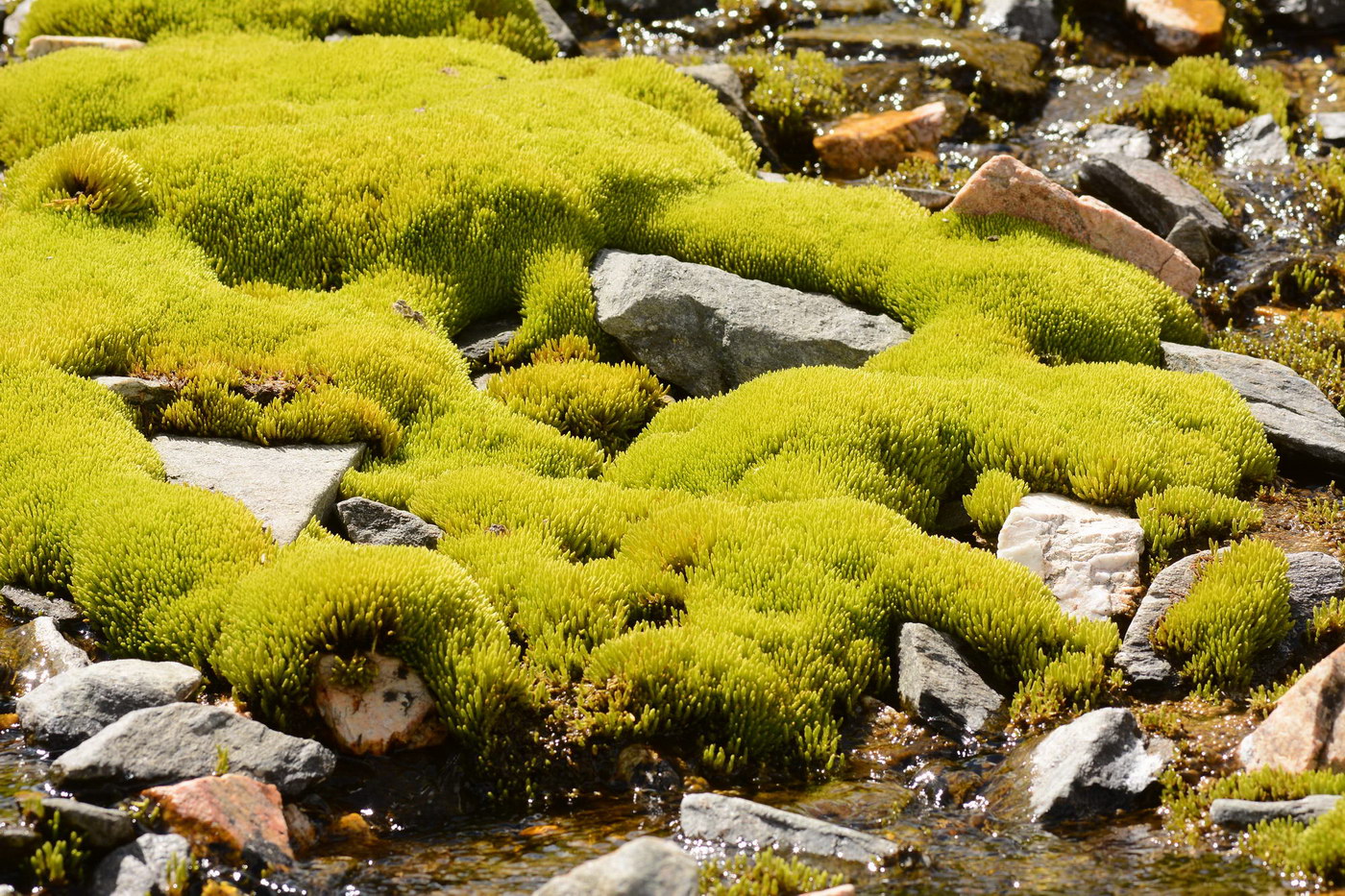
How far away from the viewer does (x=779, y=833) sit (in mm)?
6871

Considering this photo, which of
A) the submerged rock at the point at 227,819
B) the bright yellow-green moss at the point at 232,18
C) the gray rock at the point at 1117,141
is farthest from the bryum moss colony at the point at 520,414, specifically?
the gray rock at the point at 1117,141

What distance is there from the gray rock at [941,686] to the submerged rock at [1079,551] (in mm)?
1163

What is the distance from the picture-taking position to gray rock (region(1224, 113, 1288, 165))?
17.6m

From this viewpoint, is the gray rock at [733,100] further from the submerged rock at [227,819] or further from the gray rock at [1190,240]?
the submerged rock at [227,819]

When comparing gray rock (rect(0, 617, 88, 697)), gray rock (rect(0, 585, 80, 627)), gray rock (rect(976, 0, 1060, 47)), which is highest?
gray rock (rect(976, 0, 1060, 47))

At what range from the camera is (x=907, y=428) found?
10445mm

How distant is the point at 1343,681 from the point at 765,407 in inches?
190

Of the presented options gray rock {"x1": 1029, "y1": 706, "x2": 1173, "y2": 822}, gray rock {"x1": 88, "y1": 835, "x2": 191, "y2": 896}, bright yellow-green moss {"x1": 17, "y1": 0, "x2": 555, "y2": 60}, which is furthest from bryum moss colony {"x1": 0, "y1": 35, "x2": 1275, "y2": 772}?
gray rock {"x1": 88, "y1": 835, "x2": 191, "y2": 896}

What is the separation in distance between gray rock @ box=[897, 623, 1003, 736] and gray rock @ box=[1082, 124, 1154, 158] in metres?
11.5

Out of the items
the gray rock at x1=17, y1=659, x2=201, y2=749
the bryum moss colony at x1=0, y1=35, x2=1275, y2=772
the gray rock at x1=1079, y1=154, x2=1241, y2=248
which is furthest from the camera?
the gray rock at x1=1079, y1=154, x2=1241, y2=248

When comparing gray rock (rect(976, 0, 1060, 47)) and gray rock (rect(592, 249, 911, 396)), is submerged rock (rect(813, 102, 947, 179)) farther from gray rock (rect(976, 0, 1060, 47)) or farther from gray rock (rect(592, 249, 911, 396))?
gray rock (rect(592, 249, 911, 396))

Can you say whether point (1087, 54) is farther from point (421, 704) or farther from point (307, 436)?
point (421, 704)

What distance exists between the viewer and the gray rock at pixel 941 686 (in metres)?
8.12

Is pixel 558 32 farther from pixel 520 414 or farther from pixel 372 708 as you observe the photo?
pixel 372 708
